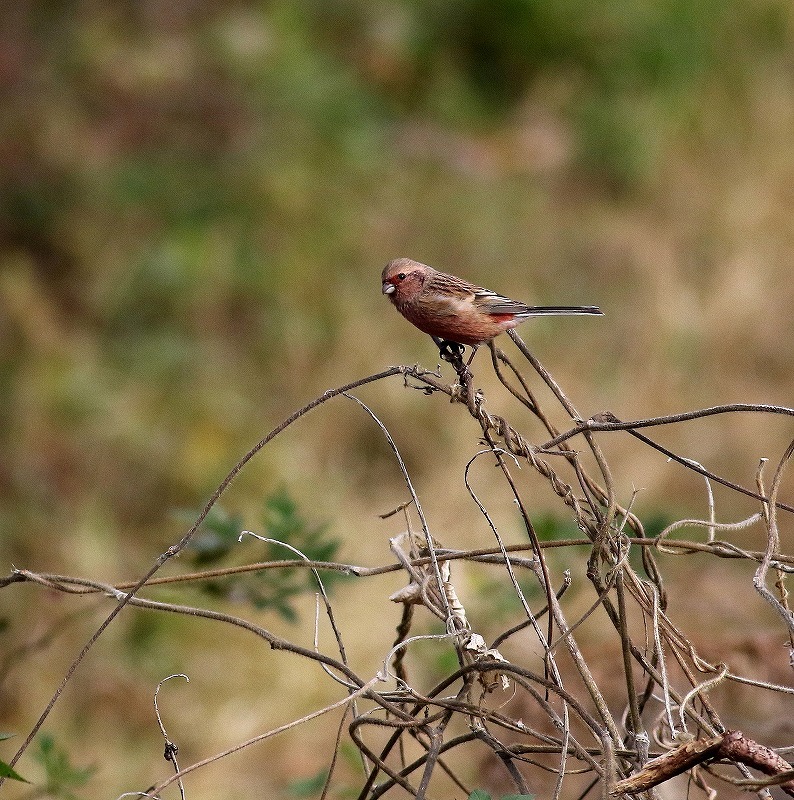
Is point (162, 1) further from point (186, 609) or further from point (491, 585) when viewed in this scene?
point (186, 609)

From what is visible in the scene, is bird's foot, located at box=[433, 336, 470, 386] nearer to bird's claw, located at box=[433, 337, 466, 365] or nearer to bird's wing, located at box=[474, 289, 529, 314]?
bird's claw, located at box=[433, 337, 466, 365]

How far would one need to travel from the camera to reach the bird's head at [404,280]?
9.73 feet

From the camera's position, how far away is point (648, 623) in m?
2.04

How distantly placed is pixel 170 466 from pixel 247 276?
157 cm

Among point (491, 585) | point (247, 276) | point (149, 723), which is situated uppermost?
point (247, 276)

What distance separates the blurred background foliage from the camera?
227 inches

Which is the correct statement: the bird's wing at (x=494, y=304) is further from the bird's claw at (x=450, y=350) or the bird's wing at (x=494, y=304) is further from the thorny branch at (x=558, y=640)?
the thorny branch at (x=558, y=640)

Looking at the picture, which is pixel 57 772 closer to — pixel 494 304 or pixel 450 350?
pixel 450 350

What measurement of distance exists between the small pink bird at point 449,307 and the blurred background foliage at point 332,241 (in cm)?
243

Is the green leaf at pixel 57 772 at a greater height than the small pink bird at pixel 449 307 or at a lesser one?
lesser

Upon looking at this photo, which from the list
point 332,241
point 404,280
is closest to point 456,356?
point 404,280

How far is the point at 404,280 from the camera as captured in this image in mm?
2994

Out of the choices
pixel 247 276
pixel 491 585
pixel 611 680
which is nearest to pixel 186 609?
pixel 611 680

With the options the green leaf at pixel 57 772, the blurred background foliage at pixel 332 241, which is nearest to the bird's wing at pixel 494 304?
the green leaf at pixel 57 772
